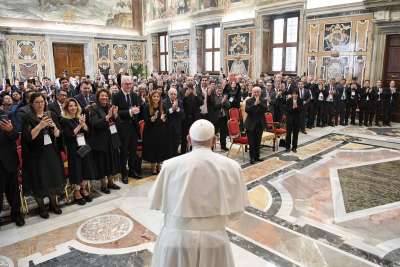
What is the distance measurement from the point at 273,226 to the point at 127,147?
10.2 ft

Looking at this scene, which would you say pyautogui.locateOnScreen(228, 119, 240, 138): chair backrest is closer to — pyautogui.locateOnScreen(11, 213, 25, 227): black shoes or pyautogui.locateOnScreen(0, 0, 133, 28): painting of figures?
pyautogui.locateOnScreen(11, 213, 25, 227): black shoes

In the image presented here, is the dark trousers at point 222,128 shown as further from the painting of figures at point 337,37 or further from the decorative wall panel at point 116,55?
the decorative wall panel at point 116,55

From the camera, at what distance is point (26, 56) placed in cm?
1619

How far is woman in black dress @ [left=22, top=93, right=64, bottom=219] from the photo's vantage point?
4355 millimetres

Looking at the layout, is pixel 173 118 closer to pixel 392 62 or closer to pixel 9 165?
pixel 9 165

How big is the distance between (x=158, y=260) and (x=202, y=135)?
1.01 meters

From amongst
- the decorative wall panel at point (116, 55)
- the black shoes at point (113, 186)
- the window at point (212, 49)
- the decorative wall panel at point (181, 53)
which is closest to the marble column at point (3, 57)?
the decorative wall panel at point (116, 55)

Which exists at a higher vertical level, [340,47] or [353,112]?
[340,47]

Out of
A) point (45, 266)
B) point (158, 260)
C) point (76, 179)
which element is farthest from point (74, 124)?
point (158, 260)

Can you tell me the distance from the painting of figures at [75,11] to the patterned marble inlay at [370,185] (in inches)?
656

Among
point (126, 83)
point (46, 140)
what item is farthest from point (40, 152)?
point (126, 83)

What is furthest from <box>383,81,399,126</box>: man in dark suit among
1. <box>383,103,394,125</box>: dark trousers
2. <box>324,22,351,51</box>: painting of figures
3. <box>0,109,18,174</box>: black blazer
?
<box>0,109,18,174</box>: black blazer

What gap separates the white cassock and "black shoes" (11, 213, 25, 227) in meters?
3.19

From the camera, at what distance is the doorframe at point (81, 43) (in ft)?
55.7
